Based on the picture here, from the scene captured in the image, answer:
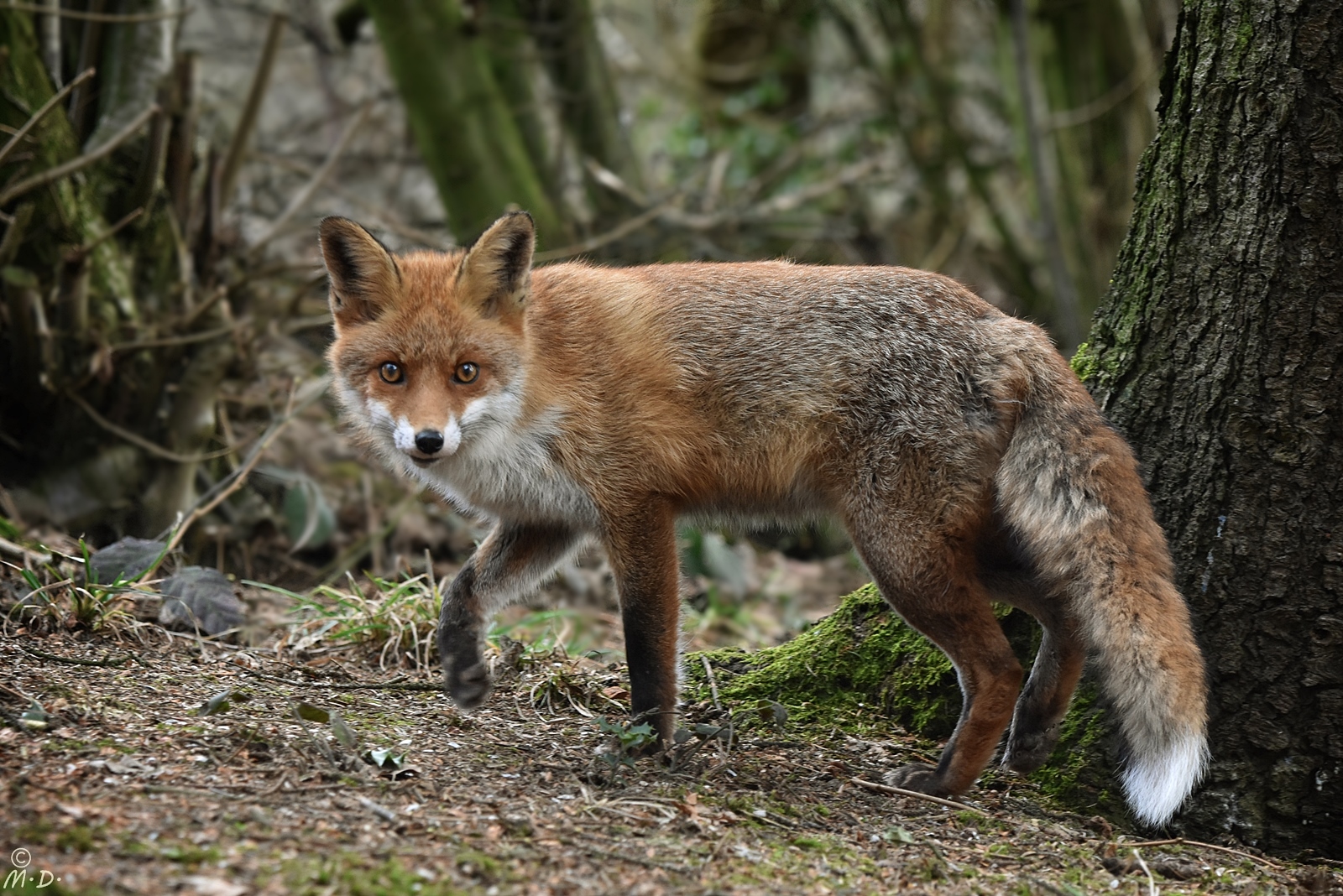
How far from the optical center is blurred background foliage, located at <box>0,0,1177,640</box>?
19.3ft

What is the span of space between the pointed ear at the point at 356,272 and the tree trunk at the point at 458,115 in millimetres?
4083

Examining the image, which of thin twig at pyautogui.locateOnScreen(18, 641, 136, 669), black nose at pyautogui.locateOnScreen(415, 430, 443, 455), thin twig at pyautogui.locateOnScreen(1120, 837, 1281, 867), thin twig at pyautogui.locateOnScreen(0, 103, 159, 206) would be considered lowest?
thin twig at pyautogui.locateOnScreen(1120, 837, 1281, 867)

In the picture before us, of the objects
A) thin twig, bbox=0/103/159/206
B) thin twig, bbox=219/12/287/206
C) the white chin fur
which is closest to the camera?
the white chin fur

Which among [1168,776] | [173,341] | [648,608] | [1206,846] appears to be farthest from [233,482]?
[1206,846]

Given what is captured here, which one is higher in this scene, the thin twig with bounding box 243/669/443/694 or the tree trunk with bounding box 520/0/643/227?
the tree trunk with bounding box 520/0/643/227

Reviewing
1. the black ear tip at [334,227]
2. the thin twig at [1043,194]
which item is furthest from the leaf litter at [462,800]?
the thin twig at [1043,194]

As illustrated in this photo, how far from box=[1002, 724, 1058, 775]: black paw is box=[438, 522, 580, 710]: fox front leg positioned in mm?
1806

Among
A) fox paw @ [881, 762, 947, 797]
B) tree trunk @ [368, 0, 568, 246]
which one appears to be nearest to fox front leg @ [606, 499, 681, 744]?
fox paw @ [881, 762, 947, 797]

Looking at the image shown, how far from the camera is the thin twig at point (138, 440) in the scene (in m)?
5.79

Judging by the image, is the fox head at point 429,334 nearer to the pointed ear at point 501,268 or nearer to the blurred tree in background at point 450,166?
the pointed ear at point 501,268

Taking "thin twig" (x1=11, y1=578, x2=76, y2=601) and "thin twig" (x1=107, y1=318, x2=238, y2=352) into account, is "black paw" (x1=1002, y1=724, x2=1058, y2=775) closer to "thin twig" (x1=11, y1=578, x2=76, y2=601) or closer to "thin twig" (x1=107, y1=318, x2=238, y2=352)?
"thin twig" (x1=11, y1=578, x2=76, y2=601)

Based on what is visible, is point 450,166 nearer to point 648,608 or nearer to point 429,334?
point 429,334

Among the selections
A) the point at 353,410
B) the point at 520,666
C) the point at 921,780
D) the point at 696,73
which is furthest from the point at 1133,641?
the point at 696,73

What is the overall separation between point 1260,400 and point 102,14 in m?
5.79
